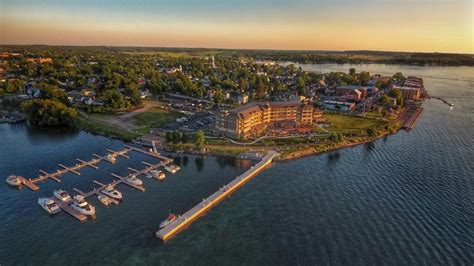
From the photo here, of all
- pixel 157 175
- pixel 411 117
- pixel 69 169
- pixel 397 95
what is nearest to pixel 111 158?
pixel 69 169

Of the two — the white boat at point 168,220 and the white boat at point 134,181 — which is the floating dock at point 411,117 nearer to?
the white boat at point 168,220

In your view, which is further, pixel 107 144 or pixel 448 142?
pixel 448 142

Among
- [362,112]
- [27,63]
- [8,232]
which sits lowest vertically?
[8,232]

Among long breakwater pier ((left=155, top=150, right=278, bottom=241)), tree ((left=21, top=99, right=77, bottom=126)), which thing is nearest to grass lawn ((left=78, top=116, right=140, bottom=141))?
tree ((left=21, top=99, right=77, bottom=126))

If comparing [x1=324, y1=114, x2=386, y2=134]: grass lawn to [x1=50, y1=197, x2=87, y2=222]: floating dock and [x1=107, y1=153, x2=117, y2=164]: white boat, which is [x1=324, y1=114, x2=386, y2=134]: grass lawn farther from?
[x1=50, y1=197, x2=87, y2=222]: floating dock

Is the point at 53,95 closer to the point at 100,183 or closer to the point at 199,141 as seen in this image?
the point at 100,183

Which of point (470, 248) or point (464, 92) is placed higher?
point (464, 92)

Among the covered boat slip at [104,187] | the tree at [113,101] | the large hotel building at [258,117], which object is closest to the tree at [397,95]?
the large hotel building at [258,117]

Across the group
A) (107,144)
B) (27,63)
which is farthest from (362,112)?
(27,63)

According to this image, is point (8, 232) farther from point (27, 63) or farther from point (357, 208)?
point (27, 63)
